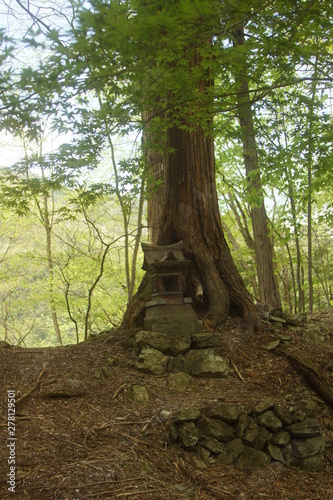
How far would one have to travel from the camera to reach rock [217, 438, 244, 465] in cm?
372

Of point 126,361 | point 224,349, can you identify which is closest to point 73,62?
point 126,361

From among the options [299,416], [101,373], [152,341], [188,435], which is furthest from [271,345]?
[101,373]

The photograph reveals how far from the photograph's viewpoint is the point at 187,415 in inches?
150

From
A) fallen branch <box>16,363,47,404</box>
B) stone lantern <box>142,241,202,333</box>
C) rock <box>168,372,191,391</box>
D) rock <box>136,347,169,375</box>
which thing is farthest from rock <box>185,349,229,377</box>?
fallen branch <box>16,363,47,404</box>

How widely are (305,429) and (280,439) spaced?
0.93ft

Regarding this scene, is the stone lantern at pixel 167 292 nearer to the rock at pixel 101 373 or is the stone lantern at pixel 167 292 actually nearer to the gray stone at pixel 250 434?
the rock at pixel 101 373

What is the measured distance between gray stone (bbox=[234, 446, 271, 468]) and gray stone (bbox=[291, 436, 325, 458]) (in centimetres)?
33

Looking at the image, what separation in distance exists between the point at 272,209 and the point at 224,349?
32.5ft

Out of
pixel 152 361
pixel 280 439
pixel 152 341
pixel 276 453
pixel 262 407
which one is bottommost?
pixel 276 453

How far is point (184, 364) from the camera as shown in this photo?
4.89 metres

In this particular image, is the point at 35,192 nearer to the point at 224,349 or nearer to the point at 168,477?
the point at 224,349

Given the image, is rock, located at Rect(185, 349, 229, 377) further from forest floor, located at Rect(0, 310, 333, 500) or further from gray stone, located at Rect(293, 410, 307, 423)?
gray stone, located at Rect(293, 410, 307, 423)

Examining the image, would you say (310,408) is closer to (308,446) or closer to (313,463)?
(308,446)

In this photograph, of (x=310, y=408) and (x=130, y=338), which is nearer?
(x=310, y=408)
